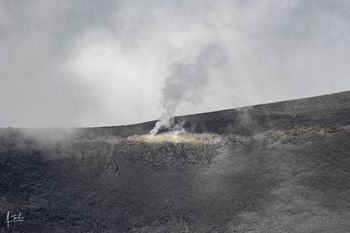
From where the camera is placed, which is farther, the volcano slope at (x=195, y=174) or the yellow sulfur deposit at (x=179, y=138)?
the yellow sulfur deposit at (x=179, y=138)

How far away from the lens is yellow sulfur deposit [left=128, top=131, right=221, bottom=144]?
4794 centimetres

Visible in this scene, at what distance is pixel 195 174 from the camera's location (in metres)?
44.0

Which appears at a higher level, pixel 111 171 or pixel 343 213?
pixel 111 171

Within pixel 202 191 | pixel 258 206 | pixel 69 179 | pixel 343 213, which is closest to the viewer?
pixel 343 213

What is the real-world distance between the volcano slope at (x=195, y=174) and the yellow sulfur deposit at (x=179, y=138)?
0.09 meters

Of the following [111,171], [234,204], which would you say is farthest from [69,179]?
[234,204]

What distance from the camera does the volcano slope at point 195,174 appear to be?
126ft

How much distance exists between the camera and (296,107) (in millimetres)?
50719

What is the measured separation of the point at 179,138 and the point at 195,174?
19.8 ft

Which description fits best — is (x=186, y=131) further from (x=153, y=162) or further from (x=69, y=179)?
(x=69, y=179)

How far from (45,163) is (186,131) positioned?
12.6 m

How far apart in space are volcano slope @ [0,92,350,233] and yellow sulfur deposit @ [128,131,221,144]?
92 mm

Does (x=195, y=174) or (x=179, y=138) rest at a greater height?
(x=179, y=138)

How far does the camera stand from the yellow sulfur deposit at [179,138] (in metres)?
47.9
